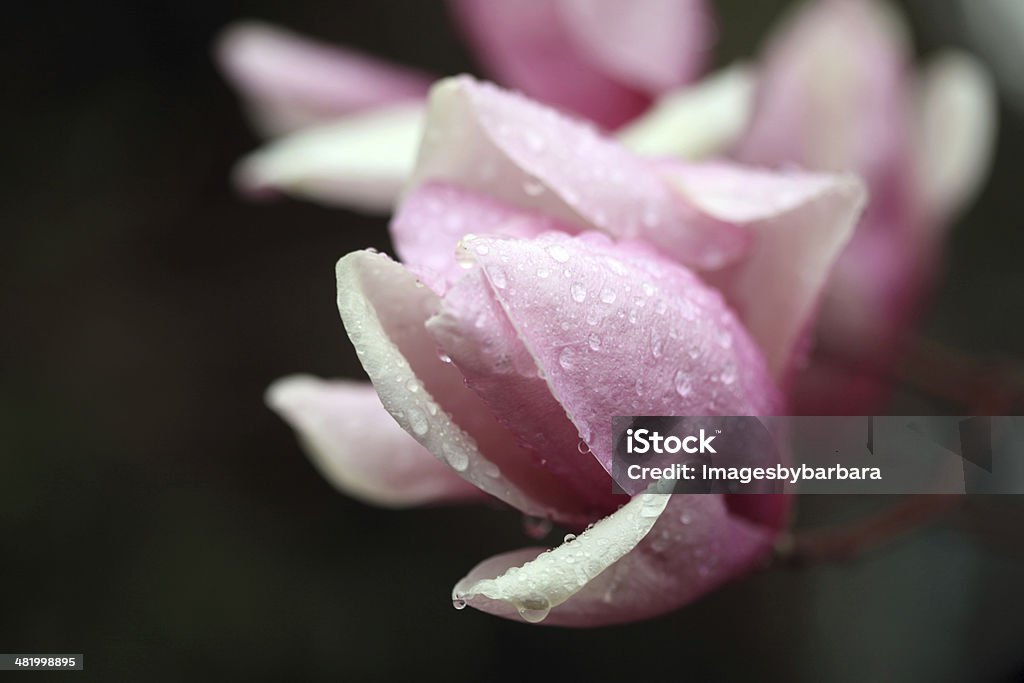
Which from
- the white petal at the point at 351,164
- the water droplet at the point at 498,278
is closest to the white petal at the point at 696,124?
the white petal at the point at 351,164

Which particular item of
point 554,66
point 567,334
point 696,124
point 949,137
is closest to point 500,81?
point 554,66

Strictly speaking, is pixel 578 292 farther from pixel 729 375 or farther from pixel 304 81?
pixel 304 81

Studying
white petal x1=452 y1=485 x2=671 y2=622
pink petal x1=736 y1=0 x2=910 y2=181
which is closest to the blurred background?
pink petal x1=736 y1=0 x2=910 y2=181

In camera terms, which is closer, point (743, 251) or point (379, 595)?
point (743, 251)

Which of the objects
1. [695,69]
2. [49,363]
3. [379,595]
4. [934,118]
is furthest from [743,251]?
[49,363]

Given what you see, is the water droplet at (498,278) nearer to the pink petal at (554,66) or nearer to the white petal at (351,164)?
the white petal at (351,164)

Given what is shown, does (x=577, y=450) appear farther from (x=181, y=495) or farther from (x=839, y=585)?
(x=839, y=585)

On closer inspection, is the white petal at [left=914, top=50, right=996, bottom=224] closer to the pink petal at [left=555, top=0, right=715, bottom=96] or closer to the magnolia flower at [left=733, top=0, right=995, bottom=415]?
the magnolia flower at [left=733, top=0, right=995, bottom=415]
